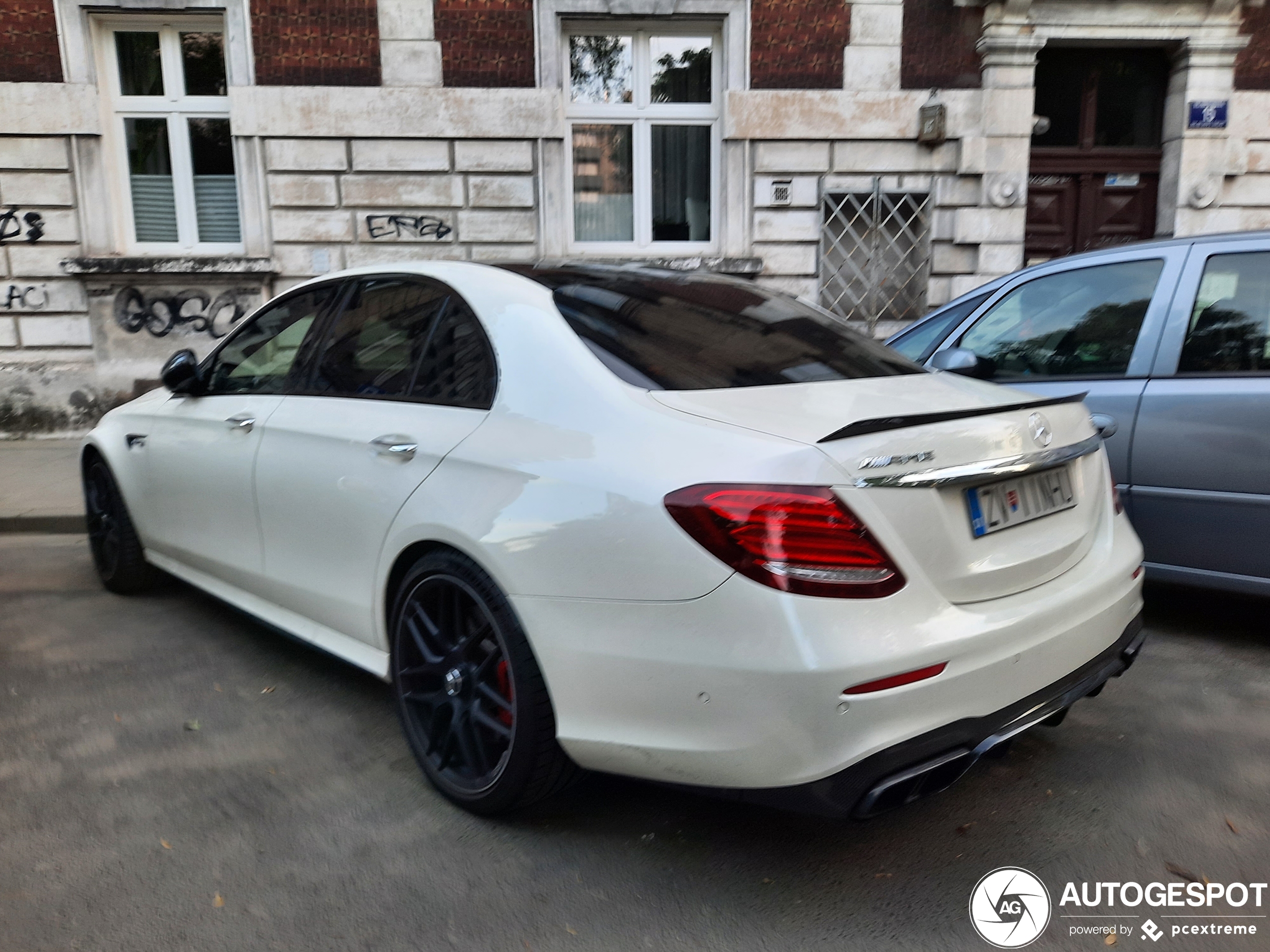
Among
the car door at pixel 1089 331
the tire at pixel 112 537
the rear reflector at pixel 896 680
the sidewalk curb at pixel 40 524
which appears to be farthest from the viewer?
the sidewalk curb at pixel 40 524

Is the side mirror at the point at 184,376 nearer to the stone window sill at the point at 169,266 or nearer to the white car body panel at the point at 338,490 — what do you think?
the white car body panel at the point at 338,490

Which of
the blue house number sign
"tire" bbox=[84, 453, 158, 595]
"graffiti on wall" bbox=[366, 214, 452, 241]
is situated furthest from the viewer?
the blue house number sign

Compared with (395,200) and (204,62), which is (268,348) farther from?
(204,62)

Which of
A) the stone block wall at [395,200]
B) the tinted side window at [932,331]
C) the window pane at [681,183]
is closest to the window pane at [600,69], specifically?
the window pane at [681,183]

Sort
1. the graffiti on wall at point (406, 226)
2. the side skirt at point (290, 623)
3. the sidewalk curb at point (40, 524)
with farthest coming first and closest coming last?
the graffiti on wall at point (406, 226) < the sidewalk curb at point (40, 524) < the side skirt at point (290, 623)

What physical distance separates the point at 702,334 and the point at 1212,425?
2.09 m

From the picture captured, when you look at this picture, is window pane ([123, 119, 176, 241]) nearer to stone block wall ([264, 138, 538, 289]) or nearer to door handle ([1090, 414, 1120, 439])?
stone block wall ([264, 138, 538, 289])

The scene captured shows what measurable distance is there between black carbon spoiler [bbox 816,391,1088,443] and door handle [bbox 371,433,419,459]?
3.92ft

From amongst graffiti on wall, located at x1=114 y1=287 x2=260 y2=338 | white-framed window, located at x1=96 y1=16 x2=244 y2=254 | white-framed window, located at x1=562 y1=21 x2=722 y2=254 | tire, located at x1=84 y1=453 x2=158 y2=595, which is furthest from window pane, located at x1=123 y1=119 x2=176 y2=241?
tire, located at x1=84 y1=453 x2=158 y2=595

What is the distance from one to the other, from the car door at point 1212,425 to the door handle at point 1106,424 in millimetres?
94

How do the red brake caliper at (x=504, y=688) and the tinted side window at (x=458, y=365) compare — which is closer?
the red brake caliper at (x=504, y=688)

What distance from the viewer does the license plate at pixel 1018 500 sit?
2164 millimetres

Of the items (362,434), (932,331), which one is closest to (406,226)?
(932,331)

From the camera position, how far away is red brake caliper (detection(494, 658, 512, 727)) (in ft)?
7.80
